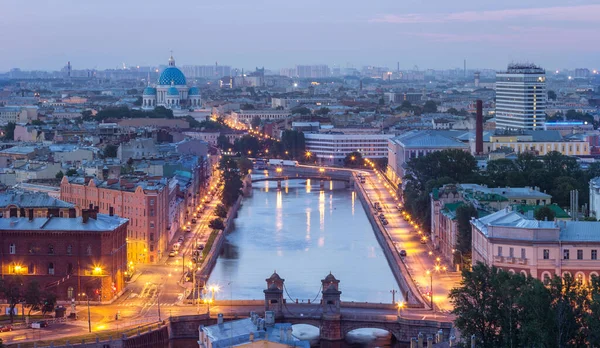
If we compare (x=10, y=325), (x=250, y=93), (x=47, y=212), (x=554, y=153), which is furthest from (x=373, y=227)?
(x=250, y=93)

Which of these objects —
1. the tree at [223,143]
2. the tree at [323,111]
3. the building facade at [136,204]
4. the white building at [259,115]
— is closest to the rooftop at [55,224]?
the building facade at [136,204]

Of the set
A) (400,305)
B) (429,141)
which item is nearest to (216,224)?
(400,305)

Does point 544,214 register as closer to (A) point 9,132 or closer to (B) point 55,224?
(B) point 55,224

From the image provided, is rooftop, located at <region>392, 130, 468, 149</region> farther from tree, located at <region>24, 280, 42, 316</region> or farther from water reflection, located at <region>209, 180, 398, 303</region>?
tree, located at <region>24, 280, 42, 316</region>

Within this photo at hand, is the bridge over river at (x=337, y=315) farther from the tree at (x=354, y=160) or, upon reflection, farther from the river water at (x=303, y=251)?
the tree at (x=354, y=160)

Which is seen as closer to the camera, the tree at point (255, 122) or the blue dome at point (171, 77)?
the tree at point (255, 122)
